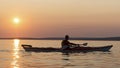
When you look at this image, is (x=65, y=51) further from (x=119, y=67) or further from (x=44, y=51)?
(x=119, y=67)

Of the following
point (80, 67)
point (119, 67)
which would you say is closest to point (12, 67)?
point (80, 67)

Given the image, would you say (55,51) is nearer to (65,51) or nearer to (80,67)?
(65,51)

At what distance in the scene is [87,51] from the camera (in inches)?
1948

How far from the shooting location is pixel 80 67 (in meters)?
27.8

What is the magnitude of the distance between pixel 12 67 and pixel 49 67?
288 centimetres

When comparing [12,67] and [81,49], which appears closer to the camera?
[12,67]

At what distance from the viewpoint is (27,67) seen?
2720 cm

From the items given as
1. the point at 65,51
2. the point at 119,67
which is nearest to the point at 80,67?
the point at 119,67

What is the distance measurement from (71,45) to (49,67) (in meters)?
20.9

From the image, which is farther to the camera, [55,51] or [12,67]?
[55,51]

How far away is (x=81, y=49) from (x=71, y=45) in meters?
1.64

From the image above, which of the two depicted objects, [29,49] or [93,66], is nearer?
[93,66]

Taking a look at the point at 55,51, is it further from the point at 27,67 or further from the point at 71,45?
the point at 27,67

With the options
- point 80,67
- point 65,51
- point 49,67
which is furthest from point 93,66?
point 65,51
